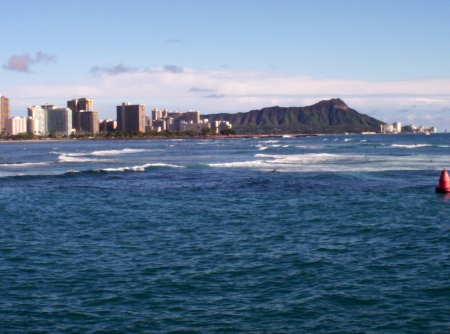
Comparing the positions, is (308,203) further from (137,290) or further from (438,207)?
(137,290)

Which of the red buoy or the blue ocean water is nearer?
the blue ocean water

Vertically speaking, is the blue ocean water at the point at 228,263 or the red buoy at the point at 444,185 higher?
the red buoy at the point at 444,185

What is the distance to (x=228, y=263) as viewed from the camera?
52.6ft

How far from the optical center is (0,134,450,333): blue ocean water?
475 inches

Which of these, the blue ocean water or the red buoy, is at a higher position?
the red buoy

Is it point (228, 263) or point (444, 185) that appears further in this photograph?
point (444, 185)

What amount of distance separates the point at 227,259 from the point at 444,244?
6551mm

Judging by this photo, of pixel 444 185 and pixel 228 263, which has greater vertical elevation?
pixel 444 185

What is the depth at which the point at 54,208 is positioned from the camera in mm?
27016

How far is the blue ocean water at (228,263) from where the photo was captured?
39.6 feet

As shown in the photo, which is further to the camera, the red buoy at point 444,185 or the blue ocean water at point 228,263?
the red buoy at point 444,185

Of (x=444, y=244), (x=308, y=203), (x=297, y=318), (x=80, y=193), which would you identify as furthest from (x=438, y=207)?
(x=80, y=193)

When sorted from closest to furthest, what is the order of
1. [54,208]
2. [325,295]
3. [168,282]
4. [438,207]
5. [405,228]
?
[325,295]
[168,282]
[405,228]
[438,207]
[54,208]

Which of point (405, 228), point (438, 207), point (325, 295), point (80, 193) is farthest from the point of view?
point (80, 193)
